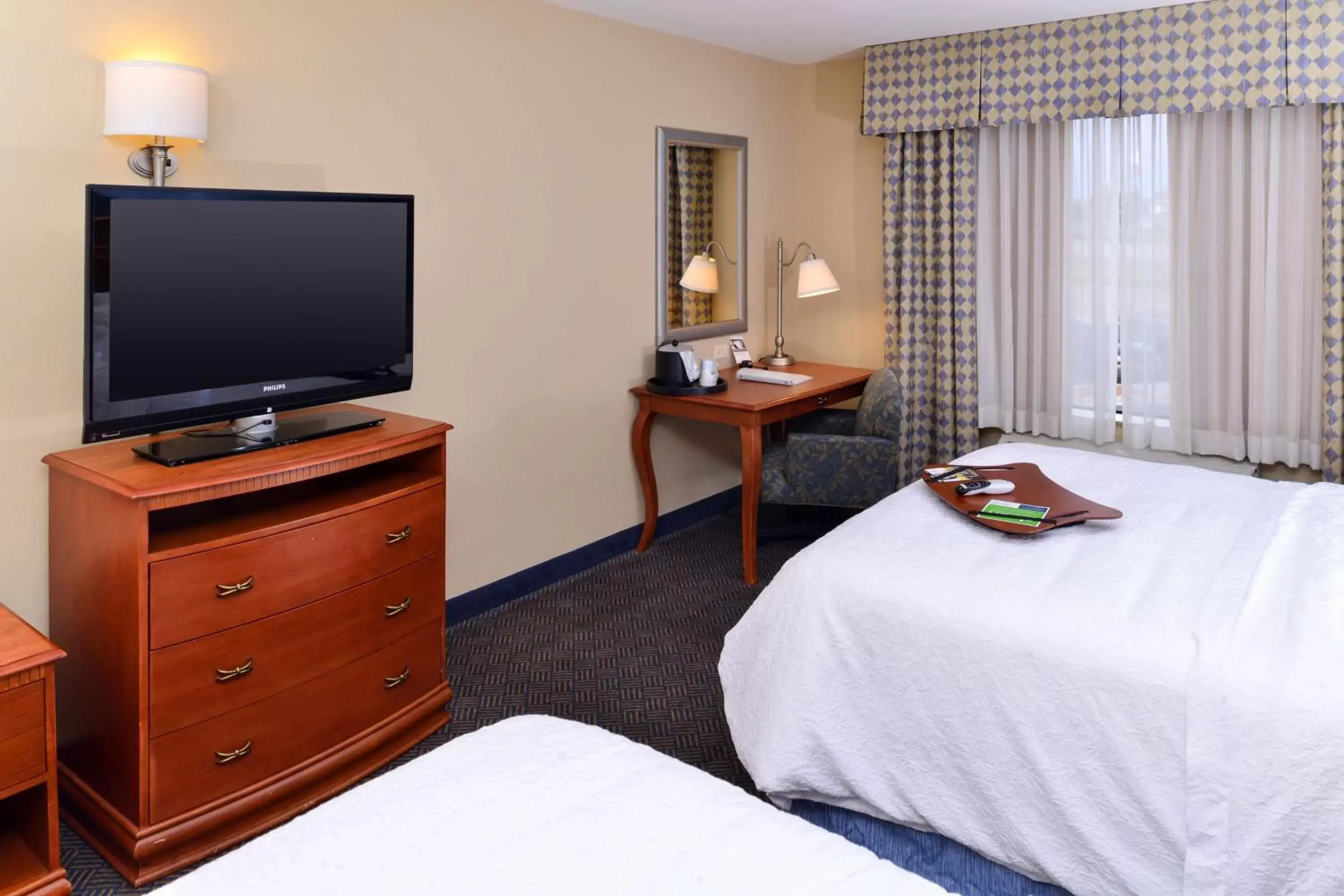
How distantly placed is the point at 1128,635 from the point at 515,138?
2.79m

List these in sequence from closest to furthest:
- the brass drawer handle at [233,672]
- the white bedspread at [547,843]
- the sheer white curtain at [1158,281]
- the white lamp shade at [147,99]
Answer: the white bedspread at [547,843], the brass drawer handle at [233,672], the white lamp shade at [147,99], the sheer white curtain at [1158,281]

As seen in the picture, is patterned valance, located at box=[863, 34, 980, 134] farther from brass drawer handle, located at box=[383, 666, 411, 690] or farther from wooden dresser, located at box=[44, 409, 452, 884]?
brass drawer handle, located at box=[383, 666, 411, 690]

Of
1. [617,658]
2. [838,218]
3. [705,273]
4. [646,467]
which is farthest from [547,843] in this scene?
[838,218]

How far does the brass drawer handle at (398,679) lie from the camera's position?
2830 mm

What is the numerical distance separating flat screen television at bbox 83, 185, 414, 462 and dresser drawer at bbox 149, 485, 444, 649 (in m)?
0.27

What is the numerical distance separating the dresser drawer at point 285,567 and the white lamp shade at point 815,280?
261 centimetres

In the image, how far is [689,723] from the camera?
3082 millimetres

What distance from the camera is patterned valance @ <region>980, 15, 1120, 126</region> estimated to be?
4.22 meters

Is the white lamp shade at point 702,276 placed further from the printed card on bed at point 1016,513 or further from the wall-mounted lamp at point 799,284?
the printed card on bed at point 1016,513

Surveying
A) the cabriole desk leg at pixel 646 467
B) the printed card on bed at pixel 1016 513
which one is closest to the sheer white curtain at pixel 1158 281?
the cabriole desk leg at pixel 646 467

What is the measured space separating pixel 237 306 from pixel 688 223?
2.54 metres

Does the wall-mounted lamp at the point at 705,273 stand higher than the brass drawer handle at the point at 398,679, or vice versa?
the wall-mounted lamp at the point at 705,273

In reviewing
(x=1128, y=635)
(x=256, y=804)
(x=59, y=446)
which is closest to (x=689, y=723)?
(x=256, y=804)

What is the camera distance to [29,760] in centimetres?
207
